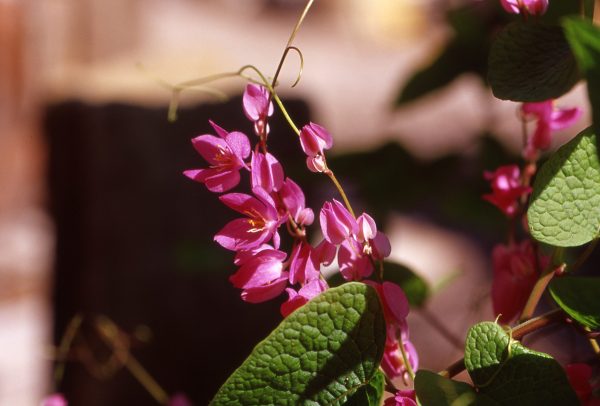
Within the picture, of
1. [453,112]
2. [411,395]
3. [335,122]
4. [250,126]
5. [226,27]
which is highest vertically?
[411,395]

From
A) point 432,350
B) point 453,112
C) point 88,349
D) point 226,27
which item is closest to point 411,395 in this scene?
point 88,349

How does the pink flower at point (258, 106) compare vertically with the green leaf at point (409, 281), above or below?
above

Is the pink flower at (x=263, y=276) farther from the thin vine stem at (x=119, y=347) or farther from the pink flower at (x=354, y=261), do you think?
the thin vine stem at (x=119, y=347)

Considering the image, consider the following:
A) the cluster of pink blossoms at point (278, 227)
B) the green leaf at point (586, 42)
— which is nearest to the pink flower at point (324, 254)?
the cluster of pink blossoms at point (278, 227)

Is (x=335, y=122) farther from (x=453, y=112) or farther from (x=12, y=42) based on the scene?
(x=12, y=42)

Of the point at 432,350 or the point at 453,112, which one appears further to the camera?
the point at 453,112

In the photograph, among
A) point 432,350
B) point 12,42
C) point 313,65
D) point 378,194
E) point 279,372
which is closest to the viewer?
point 279,372

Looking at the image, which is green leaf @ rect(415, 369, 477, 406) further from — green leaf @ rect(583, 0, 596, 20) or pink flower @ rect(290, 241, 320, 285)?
green leaf @ rect(583, 0, 596, 20)
